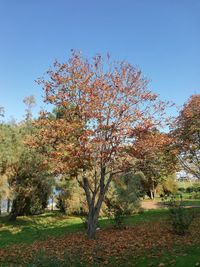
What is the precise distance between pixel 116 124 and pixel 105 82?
Result: 2496 mm

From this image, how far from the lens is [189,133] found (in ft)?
73.3

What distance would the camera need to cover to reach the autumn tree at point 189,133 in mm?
22016

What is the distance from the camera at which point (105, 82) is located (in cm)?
1575

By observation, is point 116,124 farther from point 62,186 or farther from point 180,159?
point 62,186

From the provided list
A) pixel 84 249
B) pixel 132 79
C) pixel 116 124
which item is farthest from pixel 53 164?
pixel 132 79

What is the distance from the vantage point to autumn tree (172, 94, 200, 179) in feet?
72.2

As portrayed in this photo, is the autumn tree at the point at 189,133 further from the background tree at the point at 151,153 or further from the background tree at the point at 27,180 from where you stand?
the background tree at the point at 27,180

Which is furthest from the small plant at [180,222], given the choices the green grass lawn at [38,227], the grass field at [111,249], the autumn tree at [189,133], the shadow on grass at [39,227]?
the autumn tree at [189,133]

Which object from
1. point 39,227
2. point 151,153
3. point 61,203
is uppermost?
point 151,153

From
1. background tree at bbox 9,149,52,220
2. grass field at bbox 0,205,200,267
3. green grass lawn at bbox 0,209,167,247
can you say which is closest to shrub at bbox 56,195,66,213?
green grass lawn at bbox 0,209,167,247

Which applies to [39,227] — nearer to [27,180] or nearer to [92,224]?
[27,180]

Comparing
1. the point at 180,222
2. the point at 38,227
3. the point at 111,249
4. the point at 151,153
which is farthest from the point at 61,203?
the point at 111,249

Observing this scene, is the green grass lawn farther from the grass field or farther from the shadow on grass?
the grass field

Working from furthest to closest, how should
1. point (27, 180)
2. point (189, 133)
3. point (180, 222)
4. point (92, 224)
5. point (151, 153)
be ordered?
point (27, 180)
point (189, 133)
point (151, 153)
point (92, 224)
point (180, 222)
